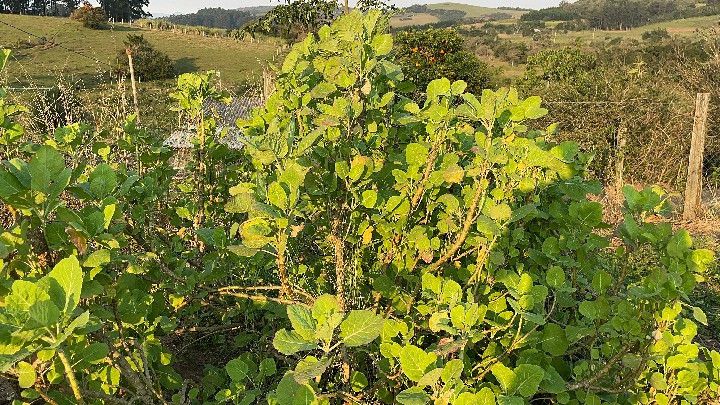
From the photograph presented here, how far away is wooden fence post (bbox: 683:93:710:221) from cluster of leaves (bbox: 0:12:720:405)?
5.72m

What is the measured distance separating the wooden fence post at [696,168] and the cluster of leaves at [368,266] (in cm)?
572

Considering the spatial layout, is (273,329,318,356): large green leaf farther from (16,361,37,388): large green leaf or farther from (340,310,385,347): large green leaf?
(16,361,37,388): large green leaf

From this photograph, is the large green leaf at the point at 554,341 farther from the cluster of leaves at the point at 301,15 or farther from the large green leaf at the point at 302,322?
the cluster of leaves at the point at 301,15

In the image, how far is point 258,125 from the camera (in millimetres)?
1938

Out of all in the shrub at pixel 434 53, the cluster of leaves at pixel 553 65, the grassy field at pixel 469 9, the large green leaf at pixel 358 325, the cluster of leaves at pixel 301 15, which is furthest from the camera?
the grassy field at pixel 469 9

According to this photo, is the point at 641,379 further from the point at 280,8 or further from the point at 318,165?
the point at 280,8

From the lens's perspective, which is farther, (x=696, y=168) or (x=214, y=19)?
(x=214, y=19)

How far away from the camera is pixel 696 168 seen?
6980 mm

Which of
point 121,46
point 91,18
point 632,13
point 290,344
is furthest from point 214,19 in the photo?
point 290,344

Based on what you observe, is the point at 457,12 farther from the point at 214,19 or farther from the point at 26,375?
the point at 26,375

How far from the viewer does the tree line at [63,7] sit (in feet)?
210

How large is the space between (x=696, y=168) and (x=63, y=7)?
266 ft

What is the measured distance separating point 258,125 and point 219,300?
27.1 inches

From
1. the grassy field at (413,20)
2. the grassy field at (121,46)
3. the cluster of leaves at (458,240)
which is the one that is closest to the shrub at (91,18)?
the grassy field at (121,46)
